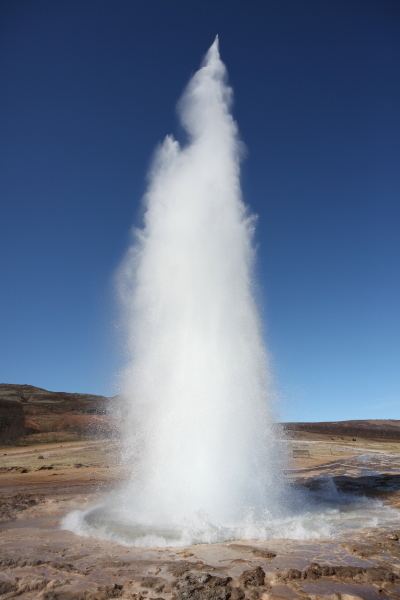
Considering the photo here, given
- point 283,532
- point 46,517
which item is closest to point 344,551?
point 283,532

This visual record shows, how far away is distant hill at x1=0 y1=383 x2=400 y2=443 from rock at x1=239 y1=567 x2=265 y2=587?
32.3 m

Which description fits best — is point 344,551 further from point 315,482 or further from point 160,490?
point 315,482

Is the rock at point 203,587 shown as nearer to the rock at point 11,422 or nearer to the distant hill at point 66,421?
the distant hill at point 66,421

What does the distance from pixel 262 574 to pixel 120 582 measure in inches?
83.5

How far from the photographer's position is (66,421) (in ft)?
191

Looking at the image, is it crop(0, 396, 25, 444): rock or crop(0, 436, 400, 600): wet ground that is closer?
crop(0, 436, 400, 600): wet ground

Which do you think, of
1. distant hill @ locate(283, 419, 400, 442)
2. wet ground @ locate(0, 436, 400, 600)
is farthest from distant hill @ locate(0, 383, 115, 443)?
wet ground @ locate(0, 436, 400, 600)

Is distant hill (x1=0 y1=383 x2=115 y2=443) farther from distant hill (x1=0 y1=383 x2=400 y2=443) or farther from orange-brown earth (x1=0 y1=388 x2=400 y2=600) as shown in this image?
orange-brown earth (x1=0 y1=388 x2=400 y2=600)

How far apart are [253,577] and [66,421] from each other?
184ft

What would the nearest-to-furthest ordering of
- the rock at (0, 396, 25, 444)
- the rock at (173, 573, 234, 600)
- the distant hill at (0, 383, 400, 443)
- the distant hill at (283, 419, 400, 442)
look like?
1. the rock at (173, 573, 234, 600)
2. the rock at (0, 396, 25, 444)
3. the distant hill at (0, 383, 400, 443)
4. the distant hill at (283, 419, 400, 442)

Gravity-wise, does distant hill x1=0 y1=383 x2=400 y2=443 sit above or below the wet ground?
above

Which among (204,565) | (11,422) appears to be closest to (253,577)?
(204,565)

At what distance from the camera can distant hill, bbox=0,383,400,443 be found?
51594 mm

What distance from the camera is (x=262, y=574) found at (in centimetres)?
670
